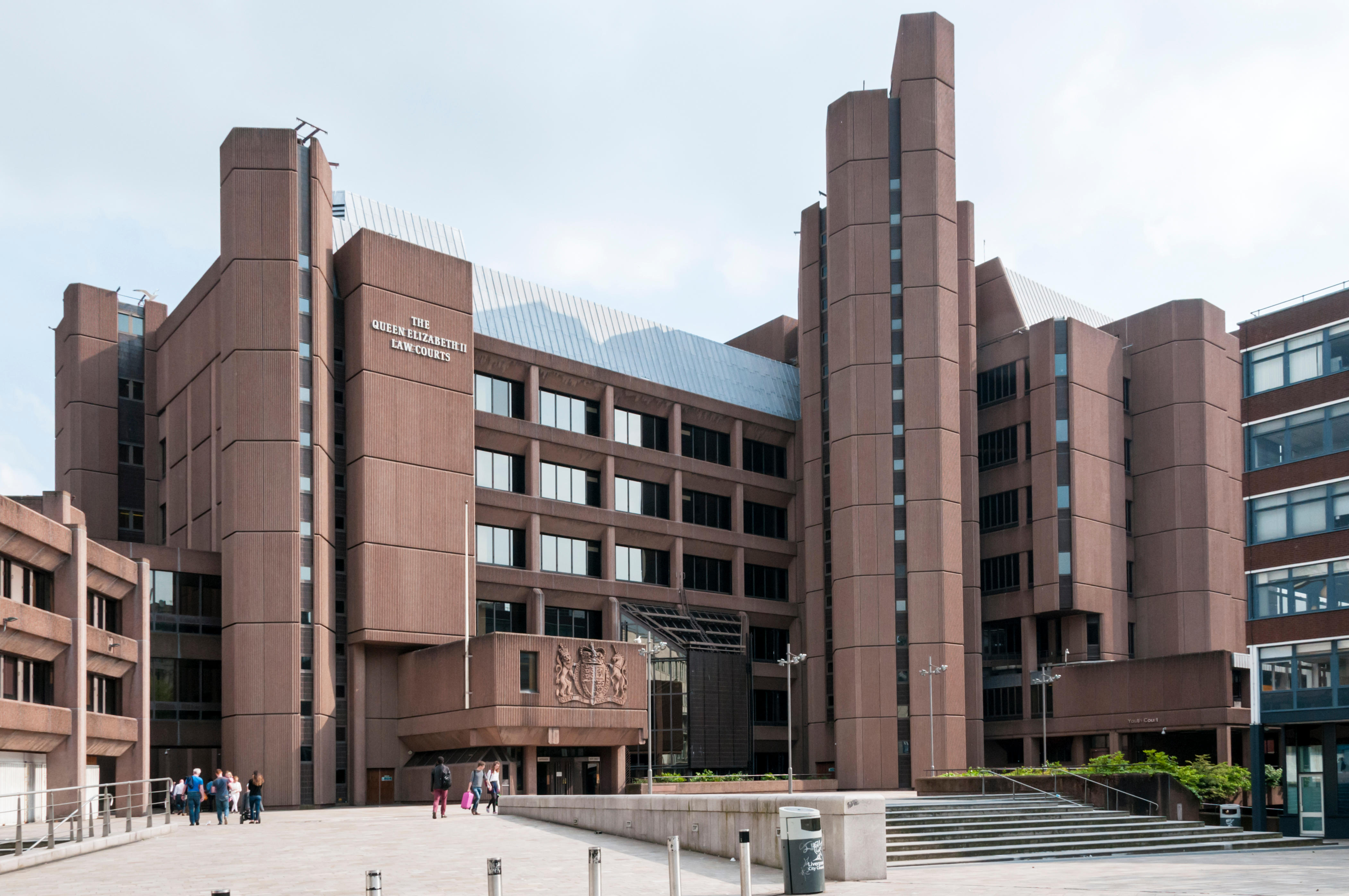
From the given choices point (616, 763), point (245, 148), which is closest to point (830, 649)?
point (616, 763)

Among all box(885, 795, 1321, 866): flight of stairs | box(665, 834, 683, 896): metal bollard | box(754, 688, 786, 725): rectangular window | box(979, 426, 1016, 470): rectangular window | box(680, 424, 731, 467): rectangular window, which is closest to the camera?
box(665, 834, 683, 896): metal bollard

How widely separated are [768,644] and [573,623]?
12.9 metres

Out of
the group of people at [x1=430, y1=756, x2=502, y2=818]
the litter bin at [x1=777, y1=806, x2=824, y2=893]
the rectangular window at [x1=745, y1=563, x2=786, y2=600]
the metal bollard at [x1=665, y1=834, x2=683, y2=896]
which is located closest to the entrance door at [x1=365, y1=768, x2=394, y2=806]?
the group of people at [x1=430, y1=756, x2=502, y2=818]

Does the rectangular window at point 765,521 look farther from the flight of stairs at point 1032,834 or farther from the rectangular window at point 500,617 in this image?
the flight of stairs at point 1032,834

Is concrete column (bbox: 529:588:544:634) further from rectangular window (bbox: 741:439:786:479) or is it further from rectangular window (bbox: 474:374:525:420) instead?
rectangular window (bbox: 741:439:786:479)

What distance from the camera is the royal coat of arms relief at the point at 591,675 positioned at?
5338cm

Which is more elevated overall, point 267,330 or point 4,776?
point 267,330

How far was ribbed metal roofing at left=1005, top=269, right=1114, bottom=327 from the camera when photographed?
7788 cm

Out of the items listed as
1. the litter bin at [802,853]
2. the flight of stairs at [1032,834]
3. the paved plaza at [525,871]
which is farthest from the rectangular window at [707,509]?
the litter bin at [802,853]

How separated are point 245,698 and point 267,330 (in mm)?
14666

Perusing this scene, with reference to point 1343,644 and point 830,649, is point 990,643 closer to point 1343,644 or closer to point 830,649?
point 830,649

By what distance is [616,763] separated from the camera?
2216 inches

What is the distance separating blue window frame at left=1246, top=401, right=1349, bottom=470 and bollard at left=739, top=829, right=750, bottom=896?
97.7ft

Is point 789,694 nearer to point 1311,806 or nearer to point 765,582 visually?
point 765,582
